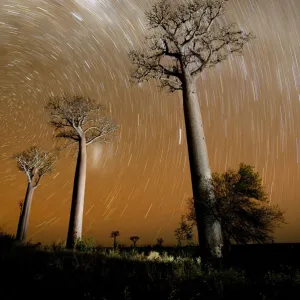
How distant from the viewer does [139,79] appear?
12727mm

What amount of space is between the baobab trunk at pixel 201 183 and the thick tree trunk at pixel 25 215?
49.6ft

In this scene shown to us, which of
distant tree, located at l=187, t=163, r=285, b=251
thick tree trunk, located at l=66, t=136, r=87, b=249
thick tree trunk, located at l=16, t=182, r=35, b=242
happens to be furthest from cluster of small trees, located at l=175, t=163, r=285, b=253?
thick tree trunk, located at l=16, t=182, r=35, b=242

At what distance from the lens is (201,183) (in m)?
9.09

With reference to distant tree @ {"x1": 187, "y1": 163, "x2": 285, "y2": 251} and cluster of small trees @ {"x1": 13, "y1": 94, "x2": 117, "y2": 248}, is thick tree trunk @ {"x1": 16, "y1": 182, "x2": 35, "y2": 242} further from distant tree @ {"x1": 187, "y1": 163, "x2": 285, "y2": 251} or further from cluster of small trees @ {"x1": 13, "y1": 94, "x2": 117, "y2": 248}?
distant tree @ {"x1": 187, "y1": 163, "x2": 285, "y2": 251}

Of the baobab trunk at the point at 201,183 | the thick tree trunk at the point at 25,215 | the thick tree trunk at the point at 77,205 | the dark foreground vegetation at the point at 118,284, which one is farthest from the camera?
the thick tree trunk at the point at 25,215

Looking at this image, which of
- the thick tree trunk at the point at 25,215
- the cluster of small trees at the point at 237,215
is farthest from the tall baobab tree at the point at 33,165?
the cluster of small trees at the point at 237,215

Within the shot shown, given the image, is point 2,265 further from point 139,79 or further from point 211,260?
point 139,79

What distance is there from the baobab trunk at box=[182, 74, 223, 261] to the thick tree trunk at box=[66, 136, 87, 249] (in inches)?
276

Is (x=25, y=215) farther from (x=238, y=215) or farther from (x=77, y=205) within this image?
(x=238, y=215)

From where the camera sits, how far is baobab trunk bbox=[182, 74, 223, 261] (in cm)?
844

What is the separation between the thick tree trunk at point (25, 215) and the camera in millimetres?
19984

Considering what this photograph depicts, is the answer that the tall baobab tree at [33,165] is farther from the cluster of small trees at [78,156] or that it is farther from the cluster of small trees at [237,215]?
the cluster of small trees at [237,215]

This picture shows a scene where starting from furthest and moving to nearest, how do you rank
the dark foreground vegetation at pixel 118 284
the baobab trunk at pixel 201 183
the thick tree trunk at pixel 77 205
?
1. the thick tree trunk at pixel 77 205
2. the baobab trunk at pixel 201 183
3. the dark foreground vegetation at pixel 118 284

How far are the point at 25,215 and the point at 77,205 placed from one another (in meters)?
8.49
